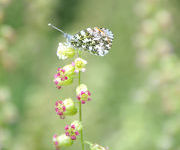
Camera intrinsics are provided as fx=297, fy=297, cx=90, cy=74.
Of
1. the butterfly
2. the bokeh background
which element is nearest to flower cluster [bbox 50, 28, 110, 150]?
the butterfly

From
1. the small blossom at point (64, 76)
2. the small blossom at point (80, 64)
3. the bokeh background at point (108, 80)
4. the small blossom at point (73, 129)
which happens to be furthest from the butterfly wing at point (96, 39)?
the bokeh background at point (108, 80)

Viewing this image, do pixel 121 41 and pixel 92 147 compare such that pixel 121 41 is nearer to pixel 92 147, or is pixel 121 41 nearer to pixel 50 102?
pixel 50 102

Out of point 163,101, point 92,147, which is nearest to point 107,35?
point 92,147

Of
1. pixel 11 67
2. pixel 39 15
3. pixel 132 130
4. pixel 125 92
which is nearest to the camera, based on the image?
pixel 11 67

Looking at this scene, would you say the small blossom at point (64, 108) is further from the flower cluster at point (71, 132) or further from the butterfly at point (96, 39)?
the butterfly at point (96, 39)

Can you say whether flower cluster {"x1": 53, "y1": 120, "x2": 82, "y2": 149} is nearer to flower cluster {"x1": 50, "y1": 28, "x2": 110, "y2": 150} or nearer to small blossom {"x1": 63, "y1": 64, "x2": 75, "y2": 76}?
flower cluster {"x1": 50, "y1": 28, "x2": 110, "y2": 150}

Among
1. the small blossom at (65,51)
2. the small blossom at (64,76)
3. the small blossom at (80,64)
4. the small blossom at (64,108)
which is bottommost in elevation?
the small blossom at (64,108)
